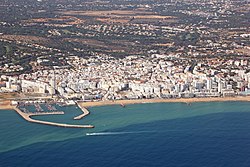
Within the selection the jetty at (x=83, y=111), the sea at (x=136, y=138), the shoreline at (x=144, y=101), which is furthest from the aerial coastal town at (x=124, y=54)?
the sea at (x=136, y=138)

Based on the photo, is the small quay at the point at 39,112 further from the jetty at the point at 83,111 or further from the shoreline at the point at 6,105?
the shoreline at the point at 6,105

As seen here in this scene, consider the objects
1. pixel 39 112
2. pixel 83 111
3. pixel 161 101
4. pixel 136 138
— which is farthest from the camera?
pixel 161 101

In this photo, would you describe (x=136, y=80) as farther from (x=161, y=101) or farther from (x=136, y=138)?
(x=136, y=138)

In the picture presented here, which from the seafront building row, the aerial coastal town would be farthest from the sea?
the aerial coastal town

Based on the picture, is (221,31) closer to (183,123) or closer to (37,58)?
(37,58)

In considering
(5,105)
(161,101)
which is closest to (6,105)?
(5,105)

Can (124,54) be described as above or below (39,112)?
above
